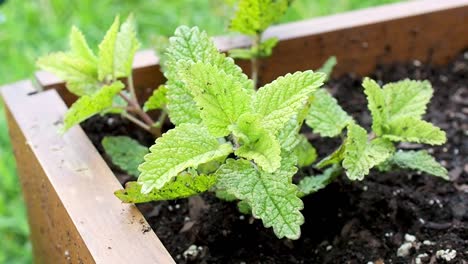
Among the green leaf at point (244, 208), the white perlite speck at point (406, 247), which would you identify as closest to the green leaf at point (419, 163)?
the white perlite speck at point (406, 247)

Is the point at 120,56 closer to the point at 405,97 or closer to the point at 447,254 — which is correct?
the point at 405,97

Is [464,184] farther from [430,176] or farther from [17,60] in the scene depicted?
[17,60]

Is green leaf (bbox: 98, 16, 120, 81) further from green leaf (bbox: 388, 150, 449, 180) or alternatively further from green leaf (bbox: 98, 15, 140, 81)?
green leaf (bbox: 388, 150, 449, 180)

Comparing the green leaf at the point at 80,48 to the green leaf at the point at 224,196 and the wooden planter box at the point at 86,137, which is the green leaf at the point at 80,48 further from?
the green leaf at the point at 224,196

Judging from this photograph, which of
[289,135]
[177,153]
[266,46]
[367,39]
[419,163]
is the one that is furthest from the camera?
[367,39]

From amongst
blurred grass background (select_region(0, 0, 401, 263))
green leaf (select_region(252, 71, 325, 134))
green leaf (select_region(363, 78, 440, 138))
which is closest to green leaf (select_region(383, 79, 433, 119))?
green leaf (select_region(363, 78, 440, 138))

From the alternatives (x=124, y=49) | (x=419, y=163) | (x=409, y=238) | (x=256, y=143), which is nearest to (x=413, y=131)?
(x=419, y=163)
